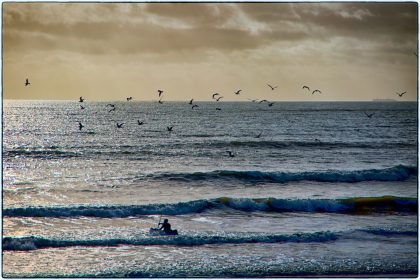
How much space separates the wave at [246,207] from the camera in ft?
51.2

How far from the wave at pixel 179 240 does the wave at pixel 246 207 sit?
8.06 ft

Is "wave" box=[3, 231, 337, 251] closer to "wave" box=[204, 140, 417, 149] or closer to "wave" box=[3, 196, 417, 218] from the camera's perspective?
"wave" box=[3, 196, 417, 218]

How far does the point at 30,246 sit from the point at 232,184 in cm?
953

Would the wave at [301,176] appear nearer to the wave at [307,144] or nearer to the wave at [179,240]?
the wave at [179,240]

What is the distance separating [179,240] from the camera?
43.3 ft

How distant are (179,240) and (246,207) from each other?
4.21 m

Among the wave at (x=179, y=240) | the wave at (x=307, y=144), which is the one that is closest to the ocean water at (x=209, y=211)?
the wave at (x=179, y=240)

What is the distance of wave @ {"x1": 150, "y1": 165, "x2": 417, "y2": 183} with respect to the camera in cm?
2098

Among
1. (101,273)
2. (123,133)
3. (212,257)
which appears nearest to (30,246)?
(101,273)

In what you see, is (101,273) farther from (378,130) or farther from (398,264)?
(378,130)

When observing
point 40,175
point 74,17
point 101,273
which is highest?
point 74,17

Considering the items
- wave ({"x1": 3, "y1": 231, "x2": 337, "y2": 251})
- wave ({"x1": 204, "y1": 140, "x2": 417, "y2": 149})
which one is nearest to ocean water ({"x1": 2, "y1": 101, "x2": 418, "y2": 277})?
wave ({"x1": 3, "y1": 231, "x2": 337, "y2": 251})

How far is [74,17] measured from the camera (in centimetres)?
1465

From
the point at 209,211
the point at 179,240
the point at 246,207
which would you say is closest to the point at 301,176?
the point at 246,207
